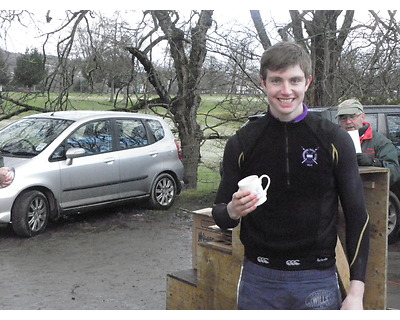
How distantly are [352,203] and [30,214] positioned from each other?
6.69 metres

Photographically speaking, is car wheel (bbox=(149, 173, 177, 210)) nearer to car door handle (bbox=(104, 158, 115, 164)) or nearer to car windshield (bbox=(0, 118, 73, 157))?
car door handle (bbox=(104, 158, 115, 164))

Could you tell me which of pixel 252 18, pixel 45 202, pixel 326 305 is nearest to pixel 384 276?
pixel 326 305

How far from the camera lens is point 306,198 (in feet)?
7.84

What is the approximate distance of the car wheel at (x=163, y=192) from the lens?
10.3 metres

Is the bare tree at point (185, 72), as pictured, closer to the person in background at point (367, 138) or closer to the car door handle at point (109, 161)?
the car door handle at point (109, 161)

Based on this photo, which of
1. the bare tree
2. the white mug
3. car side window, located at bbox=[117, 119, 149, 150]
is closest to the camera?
the white mug

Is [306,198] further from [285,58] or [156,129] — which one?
[156,129]

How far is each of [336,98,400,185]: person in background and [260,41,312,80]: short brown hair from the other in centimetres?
372

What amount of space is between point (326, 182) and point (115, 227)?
7159 millimetres

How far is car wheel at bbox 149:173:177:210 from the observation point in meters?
10.3

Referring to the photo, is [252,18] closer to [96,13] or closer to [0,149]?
[96,13]

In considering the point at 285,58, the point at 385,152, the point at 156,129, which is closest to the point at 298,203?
the point at 285,58

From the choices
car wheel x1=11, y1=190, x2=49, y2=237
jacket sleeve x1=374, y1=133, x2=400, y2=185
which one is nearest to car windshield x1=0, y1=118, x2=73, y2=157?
car wheel x1=11, y1=190, x2=49, y2=237

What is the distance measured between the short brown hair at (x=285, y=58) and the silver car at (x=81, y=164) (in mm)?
6376
